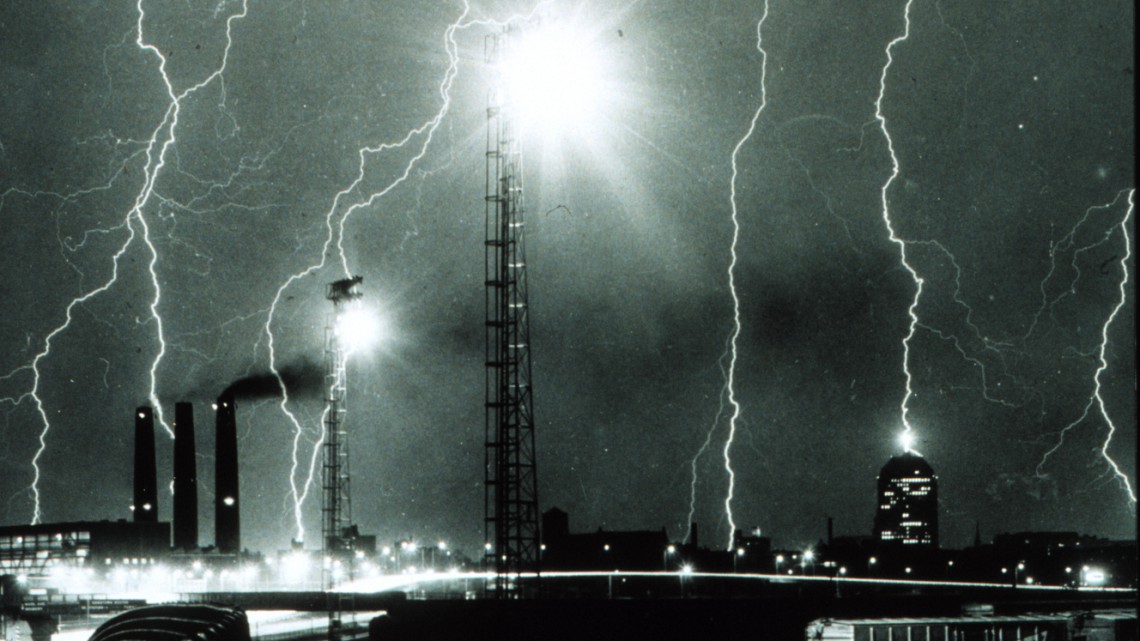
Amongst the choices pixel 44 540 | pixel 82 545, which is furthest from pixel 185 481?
pixel 44 540

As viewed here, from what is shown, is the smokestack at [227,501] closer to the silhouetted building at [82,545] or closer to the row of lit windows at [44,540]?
the silhouetted building at [82,545]

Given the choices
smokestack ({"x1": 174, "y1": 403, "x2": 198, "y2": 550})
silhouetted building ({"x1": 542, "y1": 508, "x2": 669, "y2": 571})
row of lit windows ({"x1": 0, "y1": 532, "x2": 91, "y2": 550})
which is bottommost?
silhouetted building ({"x1": 542, "y1": 508, "x2": 669, "y2": 571})

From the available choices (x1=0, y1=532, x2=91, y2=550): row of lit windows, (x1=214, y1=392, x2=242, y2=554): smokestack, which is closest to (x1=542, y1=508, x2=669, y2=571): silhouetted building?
(x1=214, y1=392, x2=242, y2=554): smokestack

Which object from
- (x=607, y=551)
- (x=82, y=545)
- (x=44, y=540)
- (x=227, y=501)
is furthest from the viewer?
(x=607, y=551)

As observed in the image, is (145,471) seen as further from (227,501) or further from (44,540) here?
(44,540)

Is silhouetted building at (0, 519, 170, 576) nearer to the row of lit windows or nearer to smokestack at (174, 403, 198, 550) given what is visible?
the row of lit windows

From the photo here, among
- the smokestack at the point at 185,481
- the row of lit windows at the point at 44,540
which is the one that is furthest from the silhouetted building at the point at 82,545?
the smokestack at the point at 185,481
